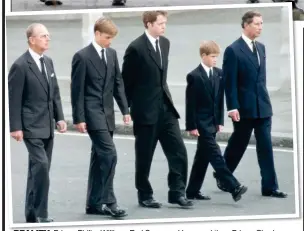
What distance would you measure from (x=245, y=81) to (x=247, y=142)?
2.13 ft

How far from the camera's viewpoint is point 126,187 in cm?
1153

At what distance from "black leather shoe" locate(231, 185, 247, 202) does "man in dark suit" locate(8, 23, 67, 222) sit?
6.29ft

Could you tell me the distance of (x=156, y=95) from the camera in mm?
11367

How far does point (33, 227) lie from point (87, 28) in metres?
2.08

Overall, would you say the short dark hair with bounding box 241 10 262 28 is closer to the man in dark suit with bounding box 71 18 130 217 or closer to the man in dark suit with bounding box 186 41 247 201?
the man in dark suit with bounding box 186 41 247 201

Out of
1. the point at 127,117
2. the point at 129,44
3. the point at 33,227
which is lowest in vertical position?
the point at 33,227

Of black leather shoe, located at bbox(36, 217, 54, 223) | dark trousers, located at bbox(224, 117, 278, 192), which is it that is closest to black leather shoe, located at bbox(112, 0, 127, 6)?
dark trousers, located at bbox(224, 117, 278, 192)

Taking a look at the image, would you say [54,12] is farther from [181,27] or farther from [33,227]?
[33,227]

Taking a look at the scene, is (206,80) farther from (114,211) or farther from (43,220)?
(43,220)

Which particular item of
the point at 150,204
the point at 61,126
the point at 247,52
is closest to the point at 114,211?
the point at 150,204

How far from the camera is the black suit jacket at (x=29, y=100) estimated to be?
11078 mm

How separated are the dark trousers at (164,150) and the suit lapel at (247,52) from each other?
1009mm

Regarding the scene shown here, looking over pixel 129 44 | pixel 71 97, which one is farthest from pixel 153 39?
pixel 71 97

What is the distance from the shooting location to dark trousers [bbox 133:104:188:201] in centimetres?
1145
